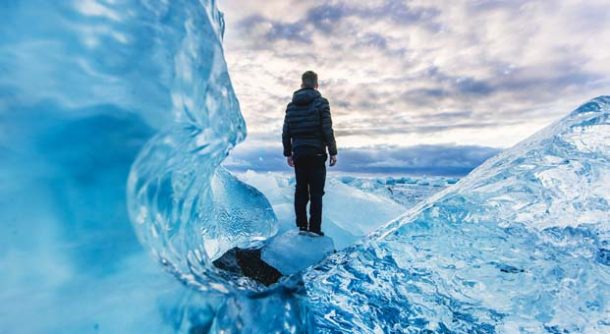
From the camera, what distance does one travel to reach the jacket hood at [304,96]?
3.58 meters

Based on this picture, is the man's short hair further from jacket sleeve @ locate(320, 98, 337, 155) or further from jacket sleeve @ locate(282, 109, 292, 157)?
jacket sleeve @ locate(282, 109, 292, 157)

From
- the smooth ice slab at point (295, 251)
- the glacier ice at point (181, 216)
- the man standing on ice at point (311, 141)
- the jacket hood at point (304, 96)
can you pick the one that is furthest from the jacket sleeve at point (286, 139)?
the glacier ice at point (181, 216)

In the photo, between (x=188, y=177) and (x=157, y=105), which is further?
(x=188, y=177)

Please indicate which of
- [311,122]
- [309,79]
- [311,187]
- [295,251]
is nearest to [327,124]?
[311,122]

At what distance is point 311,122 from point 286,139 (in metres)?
0.44

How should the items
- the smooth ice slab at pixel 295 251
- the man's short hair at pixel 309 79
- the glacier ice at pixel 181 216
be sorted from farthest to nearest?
1. the man's short hair at pixel 309 79
2. the smooth ice slab at pixel 295 251
3. the glacier ice at pixel 181 216

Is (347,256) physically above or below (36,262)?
below

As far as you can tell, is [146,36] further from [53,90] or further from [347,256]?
[347,256]

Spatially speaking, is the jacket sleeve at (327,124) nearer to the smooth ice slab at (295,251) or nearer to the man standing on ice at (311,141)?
the man standing on ice at (311,141)

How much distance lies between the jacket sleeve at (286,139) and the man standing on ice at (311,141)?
0.14 ft

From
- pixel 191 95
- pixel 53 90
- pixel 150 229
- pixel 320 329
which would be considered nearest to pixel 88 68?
pixel 53 90

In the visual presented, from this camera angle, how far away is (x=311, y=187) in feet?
11.9

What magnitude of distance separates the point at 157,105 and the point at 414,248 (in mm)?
1077

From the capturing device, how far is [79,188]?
3.07 feet
